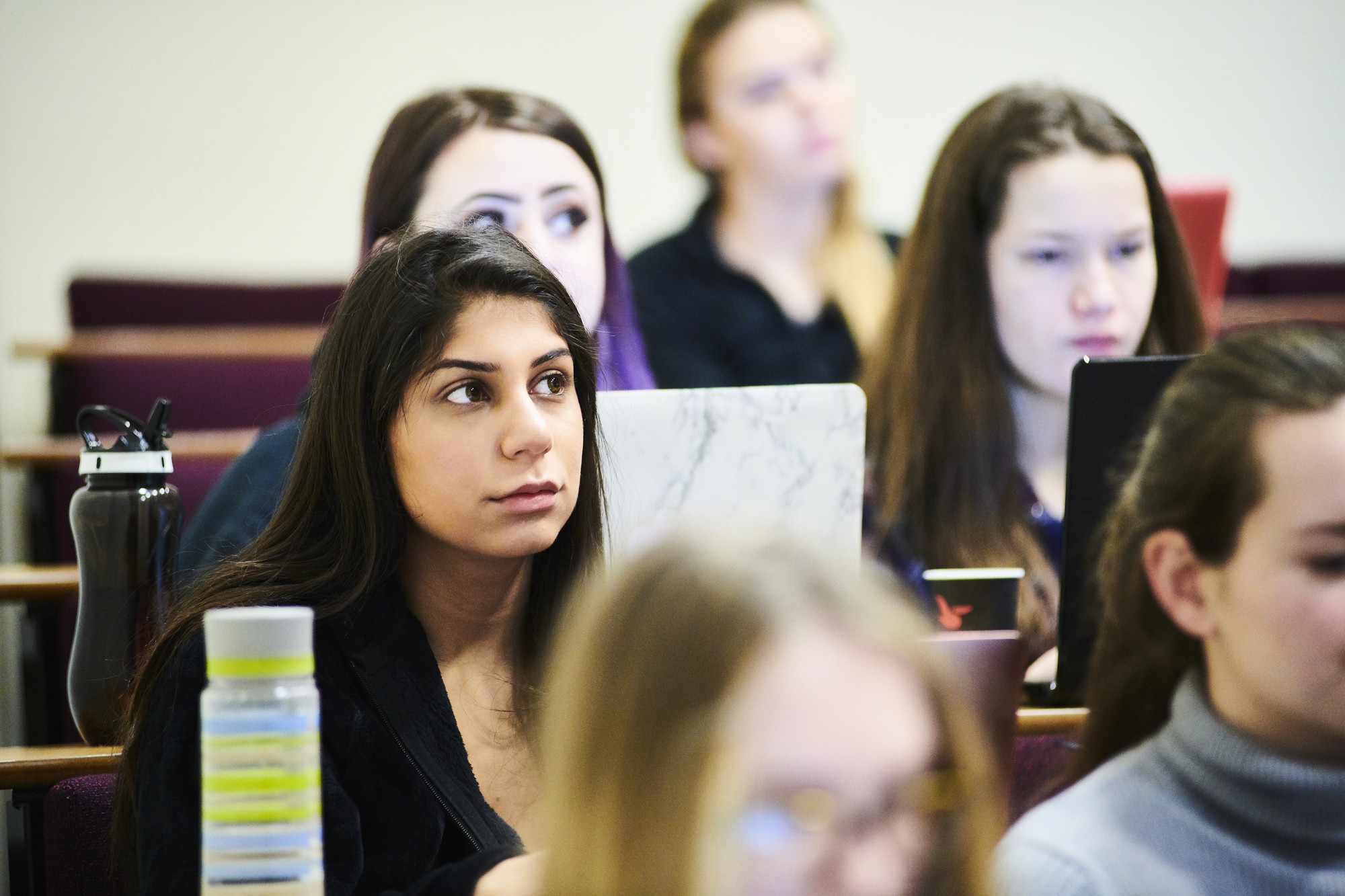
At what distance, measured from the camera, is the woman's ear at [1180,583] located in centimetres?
85

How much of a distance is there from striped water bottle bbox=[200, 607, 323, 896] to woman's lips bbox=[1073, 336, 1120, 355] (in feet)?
4.66

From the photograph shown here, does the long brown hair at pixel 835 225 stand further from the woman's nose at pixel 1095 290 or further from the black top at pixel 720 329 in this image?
the woman's nose at pixel 1095 290

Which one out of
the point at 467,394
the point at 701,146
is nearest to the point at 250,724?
the point at 467,394

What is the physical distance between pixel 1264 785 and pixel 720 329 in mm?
2136

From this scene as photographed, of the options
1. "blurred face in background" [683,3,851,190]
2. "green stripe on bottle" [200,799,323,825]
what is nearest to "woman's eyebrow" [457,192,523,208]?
"green stripe on bottle" [200,799,323,825]

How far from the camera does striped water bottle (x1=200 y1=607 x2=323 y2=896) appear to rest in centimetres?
75

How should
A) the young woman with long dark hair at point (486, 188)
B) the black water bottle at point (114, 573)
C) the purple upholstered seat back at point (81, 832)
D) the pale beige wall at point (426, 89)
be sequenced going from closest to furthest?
the purple upholstered seat back at point (81, 832)
the black water bottle at point (114, 573)
the young woman with long dark hair at point (486, 188)
the pale beige wall at point (426, 89)

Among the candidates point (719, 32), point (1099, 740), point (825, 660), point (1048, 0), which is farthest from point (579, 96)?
point (825, 660)

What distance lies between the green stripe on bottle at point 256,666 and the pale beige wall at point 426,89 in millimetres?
2542

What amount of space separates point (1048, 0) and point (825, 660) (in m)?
3.73

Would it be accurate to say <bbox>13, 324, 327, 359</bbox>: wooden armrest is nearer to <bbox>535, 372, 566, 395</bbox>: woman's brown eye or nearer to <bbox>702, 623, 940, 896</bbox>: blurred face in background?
<bbox>535, 372, 566, 395</bbox>: woman's brown eye

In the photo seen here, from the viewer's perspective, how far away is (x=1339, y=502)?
0.80 m

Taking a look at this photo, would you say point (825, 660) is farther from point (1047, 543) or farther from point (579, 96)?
point (579, 96)

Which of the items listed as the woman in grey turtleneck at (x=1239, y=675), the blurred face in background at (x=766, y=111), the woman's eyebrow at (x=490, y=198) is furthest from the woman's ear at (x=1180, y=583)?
the blurred face in background at (x=766, y=111)
